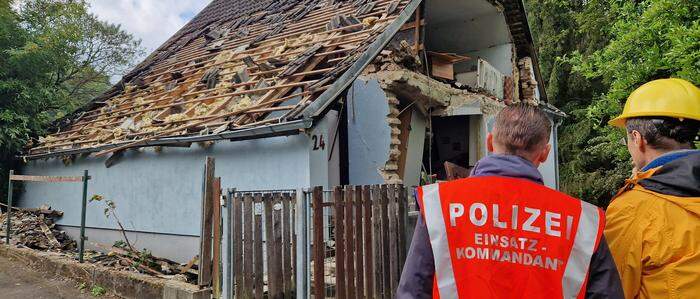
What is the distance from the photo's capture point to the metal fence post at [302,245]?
14.8ft

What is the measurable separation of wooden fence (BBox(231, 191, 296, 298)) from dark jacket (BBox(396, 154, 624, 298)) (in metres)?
3.07

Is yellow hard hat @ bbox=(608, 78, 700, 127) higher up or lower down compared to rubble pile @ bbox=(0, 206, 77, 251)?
higher up

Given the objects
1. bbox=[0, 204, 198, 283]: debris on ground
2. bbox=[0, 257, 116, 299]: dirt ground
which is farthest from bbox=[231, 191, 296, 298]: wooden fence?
bbox=[0, 257, 116, 299]: dirt ground

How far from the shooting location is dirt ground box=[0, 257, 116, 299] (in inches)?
253

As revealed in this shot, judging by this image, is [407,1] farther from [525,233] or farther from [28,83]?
[28,83]

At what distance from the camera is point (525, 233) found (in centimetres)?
165

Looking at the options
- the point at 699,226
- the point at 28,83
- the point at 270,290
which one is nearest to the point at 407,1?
the point at 270,290

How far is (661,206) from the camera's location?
1690 millimetres

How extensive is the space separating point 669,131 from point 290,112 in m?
4.94

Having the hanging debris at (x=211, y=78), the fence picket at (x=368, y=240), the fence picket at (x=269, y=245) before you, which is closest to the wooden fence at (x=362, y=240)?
the fence picket at (x=368, y=240)

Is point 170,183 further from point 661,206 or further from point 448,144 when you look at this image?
point 661,206

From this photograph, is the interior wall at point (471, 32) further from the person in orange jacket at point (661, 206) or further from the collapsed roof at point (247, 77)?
the person in orange jacket at point (661, 206)

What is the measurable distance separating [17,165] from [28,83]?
2.30 metres

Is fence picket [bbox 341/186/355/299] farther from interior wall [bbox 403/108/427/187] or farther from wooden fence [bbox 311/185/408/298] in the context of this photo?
interior wall [bbox 403/108/427/187]
